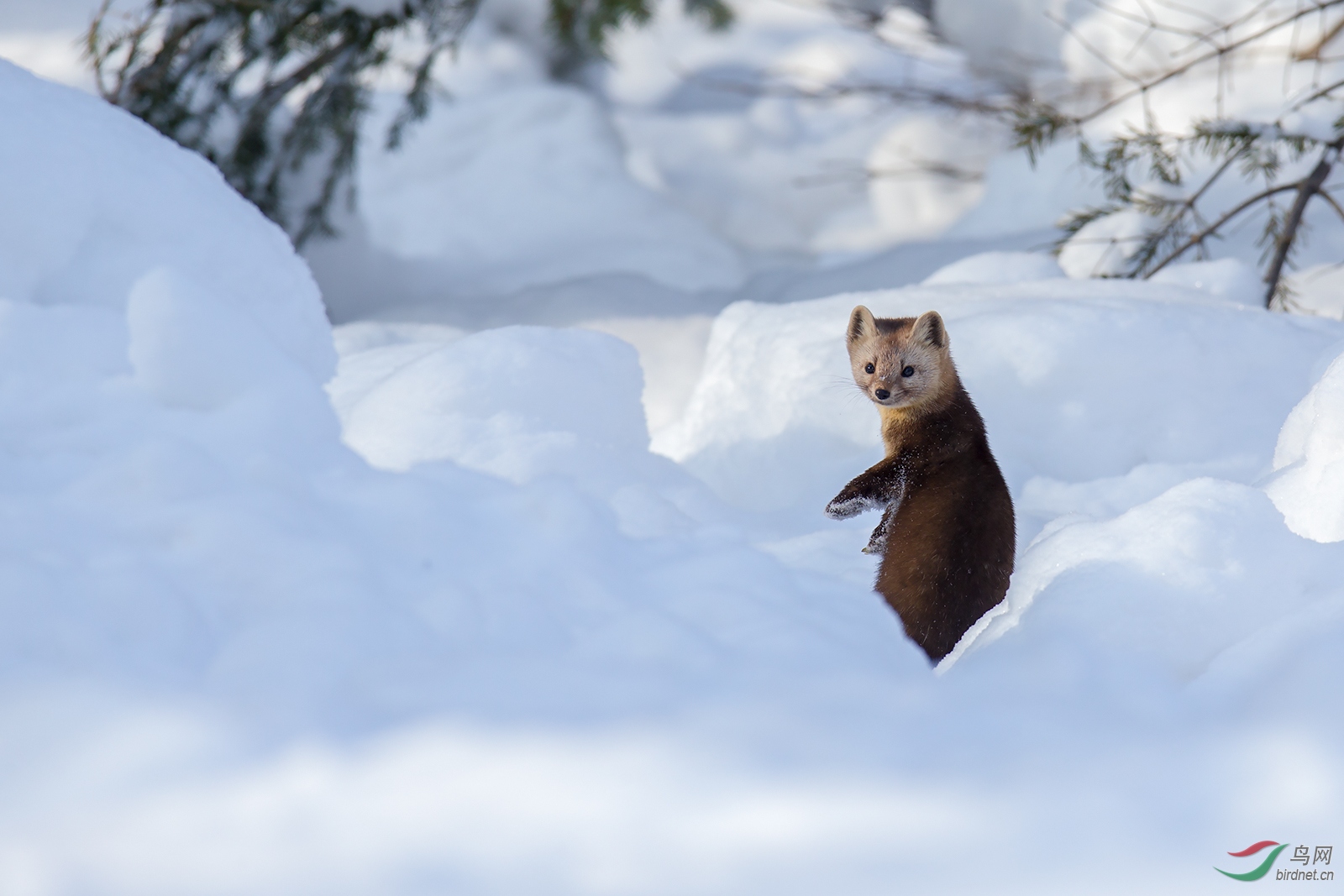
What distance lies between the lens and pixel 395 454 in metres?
2.29

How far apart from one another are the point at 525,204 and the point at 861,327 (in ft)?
13.7

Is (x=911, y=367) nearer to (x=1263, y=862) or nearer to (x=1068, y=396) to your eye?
(x=1068, y=396)

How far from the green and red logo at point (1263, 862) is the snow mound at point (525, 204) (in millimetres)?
4936

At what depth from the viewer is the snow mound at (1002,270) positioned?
4.05 metres

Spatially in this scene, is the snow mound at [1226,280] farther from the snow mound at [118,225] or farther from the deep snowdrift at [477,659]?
the snow mound at [118,225]

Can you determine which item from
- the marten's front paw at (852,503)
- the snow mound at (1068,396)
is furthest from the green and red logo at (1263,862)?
the snow mound at (1068,396)

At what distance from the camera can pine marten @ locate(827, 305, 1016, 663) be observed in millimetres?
2164

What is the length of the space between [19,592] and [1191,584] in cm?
155

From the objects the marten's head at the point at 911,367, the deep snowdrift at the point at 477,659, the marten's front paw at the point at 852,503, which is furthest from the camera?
the marten's head at the point at 911,367

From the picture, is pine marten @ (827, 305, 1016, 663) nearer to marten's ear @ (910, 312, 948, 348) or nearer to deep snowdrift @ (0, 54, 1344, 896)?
marten's ear @ (910, 312, 948, 348)

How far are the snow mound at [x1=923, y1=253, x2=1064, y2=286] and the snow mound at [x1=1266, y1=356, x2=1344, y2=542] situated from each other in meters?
1.86

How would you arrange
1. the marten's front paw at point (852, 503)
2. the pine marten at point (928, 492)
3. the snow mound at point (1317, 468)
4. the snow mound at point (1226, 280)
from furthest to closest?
the snow mound at point (1226, 280), the marten's front paw at point (852, 503), the pine marten at point (928, 492), the snow mound at point (1317, 468)

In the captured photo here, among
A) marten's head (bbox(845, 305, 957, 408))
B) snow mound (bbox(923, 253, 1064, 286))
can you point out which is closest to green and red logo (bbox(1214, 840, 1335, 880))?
marten's head (bbox(845, 305, 957, 408))

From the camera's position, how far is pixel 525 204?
6.65 meters
